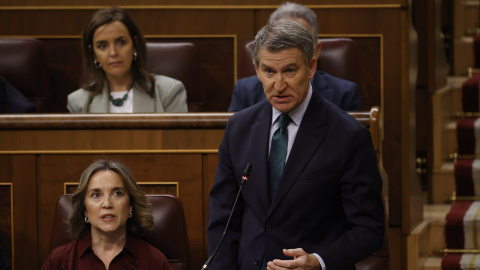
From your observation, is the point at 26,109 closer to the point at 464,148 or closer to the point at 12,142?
the point at 12,142

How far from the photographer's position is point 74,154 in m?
1.80

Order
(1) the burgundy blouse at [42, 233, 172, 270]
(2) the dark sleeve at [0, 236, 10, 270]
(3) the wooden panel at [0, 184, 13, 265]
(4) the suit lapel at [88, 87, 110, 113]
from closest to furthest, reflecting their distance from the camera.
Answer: (1) the burgundy blouse at [42, 233, 172, 270], (2) the dark sleeve at [0, 236, 10, 270], (3) the wooden panel at [0, 184, 13, 265], (4) the suit lapel at [88, 87, 110, 113]

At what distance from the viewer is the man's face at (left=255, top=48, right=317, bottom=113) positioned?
117cm

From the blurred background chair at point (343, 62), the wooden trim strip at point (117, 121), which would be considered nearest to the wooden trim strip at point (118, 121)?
the wooden trim strip at point (117, 121)

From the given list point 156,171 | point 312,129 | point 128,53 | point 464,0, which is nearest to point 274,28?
point 312,129

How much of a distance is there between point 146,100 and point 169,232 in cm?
63

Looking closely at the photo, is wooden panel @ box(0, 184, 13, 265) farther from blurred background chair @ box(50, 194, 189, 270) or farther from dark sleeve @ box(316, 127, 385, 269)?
dark sleeve @ box(316, 127, 385, 269)

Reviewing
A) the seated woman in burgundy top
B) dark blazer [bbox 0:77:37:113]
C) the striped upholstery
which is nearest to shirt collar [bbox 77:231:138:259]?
the seated woman in burgundy top

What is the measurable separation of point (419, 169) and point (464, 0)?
689mm

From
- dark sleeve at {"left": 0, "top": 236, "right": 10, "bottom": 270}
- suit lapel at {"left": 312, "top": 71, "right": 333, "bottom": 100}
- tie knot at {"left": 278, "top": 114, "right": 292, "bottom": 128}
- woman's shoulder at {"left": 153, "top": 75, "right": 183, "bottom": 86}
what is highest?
woman's shoulder at {"left": 153, "top": 75, "right": 183, "bottom": 86}

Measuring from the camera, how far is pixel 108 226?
1.58 m

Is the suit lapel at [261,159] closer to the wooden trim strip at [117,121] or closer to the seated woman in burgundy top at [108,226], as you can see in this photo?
the seated woman in burgundy top at [108,226]

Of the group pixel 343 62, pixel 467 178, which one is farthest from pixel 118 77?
pixel 467 178

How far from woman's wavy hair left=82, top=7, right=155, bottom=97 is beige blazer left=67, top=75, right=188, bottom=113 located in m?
0.01
